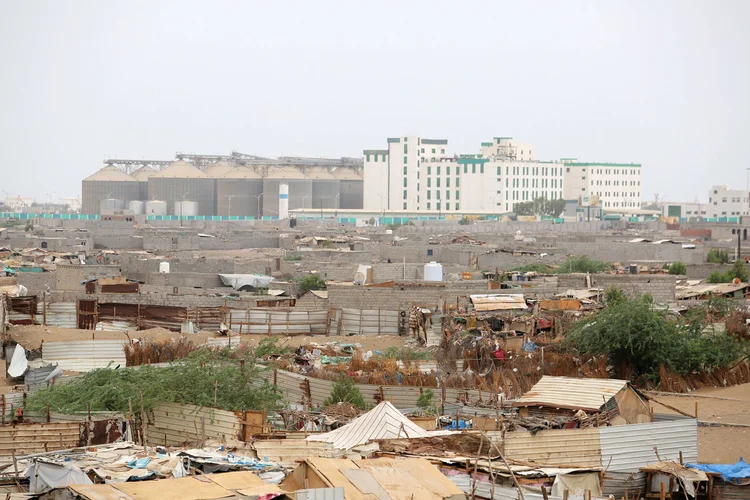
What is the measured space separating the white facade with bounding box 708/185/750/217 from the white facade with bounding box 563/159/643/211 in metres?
8.61

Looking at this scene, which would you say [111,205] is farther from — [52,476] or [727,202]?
[52,476]

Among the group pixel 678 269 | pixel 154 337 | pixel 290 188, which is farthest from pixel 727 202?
pixel 154 337

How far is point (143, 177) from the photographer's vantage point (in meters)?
90.9

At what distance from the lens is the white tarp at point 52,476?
27.5 ft

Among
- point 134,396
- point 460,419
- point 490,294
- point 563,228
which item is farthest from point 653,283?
point 563,228

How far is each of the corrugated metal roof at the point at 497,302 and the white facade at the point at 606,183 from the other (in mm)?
76651

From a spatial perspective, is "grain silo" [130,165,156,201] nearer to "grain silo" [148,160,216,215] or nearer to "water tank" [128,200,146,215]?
"grain silo" [148,160,216,215]

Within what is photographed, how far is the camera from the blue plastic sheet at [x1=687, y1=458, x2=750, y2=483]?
10.1 metres

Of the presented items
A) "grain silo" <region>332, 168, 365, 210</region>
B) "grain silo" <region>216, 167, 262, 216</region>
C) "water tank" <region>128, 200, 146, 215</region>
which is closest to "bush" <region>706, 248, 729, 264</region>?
"grain silo" <region>216, 167, 262, 216</region>

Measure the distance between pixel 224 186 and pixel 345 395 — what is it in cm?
7081

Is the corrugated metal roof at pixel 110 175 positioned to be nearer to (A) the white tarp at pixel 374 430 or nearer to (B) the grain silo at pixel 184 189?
(B) the grain silo at pixel 184 189

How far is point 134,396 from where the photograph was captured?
1170cm

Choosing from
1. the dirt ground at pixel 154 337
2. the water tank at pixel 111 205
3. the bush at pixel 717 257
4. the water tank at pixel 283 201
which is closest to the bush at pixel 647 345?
the dirt ground at pixel 154 337

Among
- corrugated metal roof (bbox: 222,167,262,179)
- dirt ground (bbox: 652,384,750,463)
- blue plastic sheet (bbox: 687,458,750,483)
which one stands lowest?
dirt ground (bbox: 652,384,750,463)
